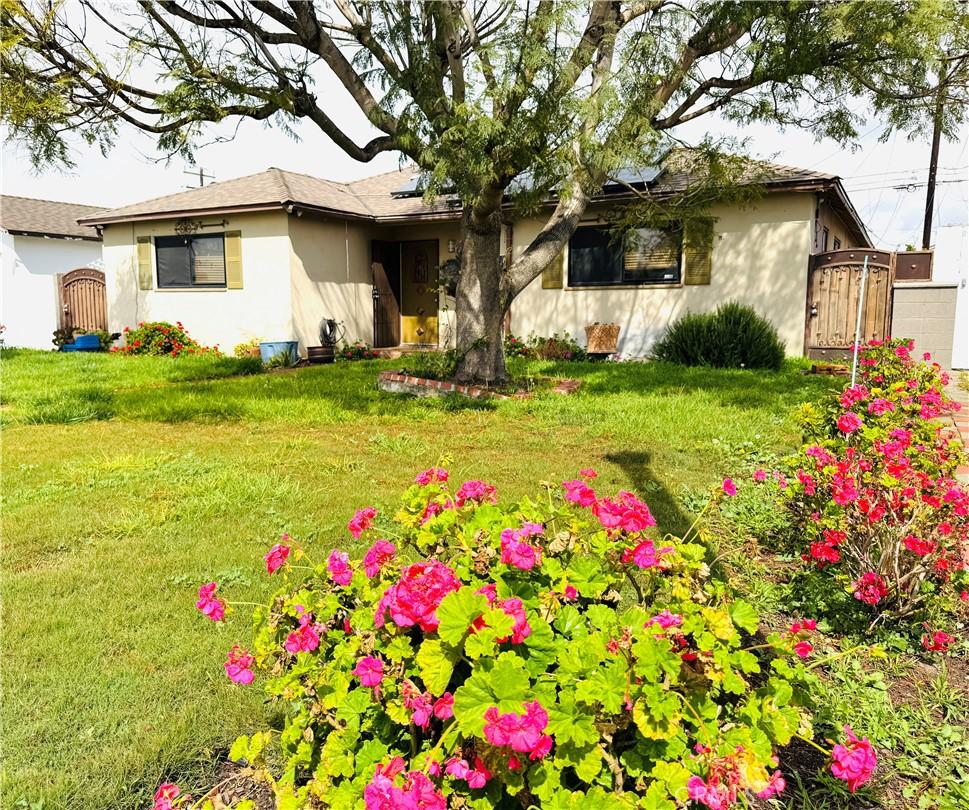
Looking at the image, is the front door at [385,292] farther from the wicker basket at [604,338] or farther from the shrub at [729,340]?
the shrub at [729,340]

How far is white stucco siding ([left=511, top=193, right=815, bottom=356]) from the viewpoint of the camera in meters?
11.6

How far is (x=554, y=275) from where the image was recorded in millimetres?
13594

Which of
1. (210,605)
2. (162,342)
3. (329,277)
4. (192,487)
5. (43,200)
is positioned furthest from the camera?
(43,200)

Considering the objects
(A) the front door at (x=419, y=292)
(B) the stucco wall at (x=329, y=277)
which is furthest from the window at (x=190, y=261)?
(A) the front door at (x=419, y=292)

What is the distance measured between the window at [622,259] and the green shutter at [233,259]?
22.6 ft

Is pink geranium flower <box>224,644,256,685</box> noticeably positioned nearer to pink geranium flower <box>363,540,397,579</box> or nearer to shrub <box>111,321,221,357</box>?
pink geranium flower <box>363,540,397,579</box>

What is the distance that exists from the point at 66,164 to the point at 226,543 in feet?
24.9

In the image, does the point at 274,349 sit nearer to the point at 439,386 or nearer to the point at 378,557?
the point at 439,386

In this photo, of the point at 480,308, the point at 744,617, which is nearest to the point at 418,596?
the point at 744,617

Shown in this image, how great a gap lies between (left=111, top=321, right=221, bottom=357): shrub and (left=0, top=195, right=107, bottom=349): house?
3.48 meters

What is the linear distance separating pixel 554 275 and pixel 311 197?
5428mm

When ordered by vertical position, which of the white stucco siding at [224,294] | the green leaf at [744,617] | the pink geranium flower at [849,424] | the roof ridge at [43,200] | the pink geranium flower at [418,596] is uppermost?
the roof ridge at [43,200]

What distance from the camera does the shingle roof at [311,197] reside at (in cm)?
1227

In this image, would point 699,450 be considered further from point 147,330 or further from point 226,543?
point 147,330
